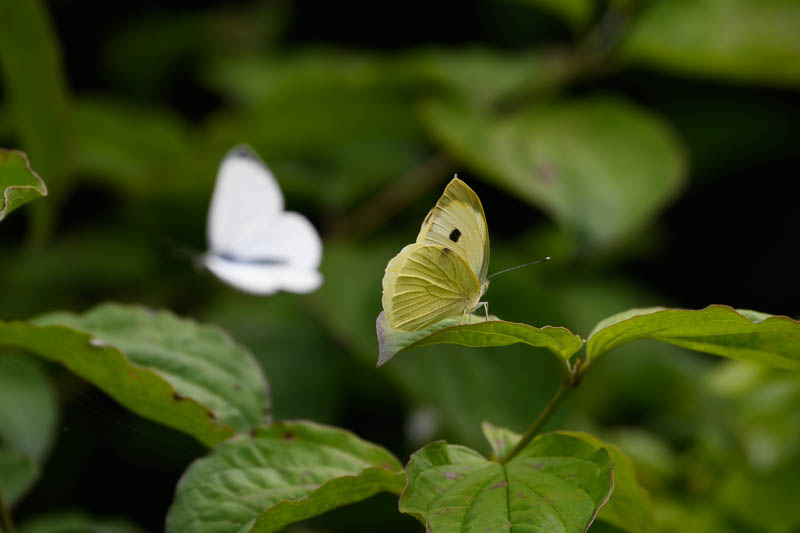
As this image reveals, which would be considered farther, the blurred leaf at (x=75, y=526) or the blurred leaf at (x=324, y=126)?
the blurred leaf at (x=324, y=126)

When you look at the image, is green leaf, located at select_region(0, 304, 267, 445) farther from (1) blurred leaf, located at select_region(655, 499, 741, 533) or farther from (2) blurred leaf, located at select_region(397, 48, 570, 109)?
(2) blurred leaf, located at select_region(397, 48, 570, 109)

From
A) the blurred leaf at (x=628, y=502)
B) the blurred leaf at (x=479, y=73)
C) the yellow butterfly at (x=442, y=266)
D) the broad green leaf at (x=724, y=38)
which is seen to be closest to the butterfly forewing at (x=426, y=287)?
the yellow butterfly at (x=442, y=266)

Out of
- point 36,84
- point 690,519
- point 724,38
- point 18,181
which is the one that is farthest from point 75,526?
point 724,38

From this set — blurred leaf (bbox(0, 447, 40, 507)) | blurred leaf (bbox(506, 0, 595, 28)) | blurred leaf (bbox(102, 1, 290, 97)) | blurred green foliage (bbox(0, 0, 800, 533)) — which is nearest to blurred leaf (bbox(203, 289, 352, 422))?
blurred green foliage (bbox(0, 0, 800, 533))

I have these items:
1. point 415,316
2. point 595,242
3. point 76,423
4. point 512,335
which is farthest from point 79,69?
point 512,335

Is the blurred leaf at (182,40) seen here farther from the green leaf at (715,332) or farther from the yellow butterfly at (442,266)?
the green leaf at (715,332)

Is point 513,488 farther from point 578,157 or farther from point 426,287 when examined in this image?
point 578,157
